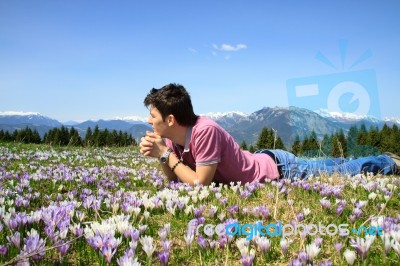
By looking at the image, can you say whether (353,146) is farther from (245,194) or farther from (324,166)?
(245,194)

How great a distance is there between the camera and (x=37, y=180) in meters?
6.65

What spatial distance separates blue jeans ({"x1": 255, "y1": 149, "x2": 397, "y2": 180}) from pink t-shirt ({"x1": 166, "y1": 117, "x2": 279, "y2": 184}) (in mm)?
425

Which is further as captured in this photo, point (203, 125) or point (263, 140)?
point (263, 140)

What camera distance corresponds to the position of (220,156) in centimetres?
591

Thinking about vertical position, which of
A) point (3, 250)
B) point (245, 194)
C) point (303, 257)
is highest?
point (3, 250)

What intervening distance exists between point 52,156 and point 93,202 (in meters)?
9.71

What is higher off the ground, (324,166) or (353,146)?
(324,166)

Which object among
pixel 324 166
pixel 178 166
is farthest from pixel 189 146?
pixel 324 166

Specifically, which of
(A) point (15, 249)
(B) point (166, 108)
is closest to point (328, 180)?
(B) point (166, 108)

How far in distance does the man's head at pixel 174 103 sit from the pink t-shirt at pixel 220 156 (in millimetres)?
213

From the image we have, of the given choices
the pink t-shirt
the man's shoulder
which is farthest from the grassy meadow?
the man's shoulder

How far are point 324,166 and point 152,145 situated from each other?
415 centimetres

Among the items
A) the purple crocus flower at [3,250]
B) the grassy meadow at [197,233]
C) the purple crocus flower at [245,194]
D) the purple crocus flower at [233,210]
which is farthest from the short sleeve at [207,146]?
the purple crocus flower at [3,250]

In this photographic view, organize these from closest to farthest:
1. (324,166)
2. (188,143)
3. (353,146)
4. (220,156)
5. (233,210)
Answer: (233,210)
(220,156)
(188,143)
(324,166)
(353,146)
